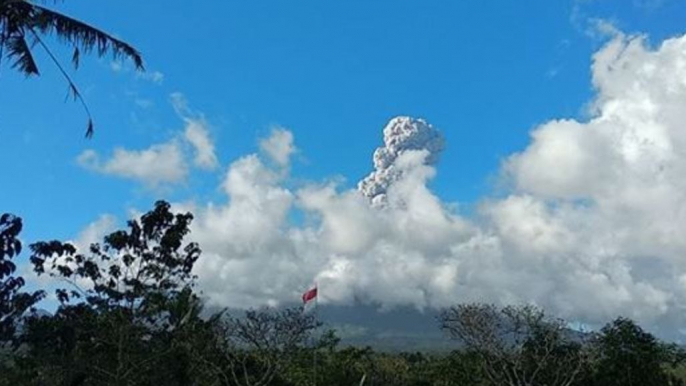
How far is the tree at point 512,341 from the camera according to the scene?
41.1 meters

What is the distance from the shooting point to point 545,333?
41969 millimetres

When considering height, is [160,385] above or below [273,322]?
below

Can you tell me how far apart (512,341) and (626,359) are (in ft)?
22.5

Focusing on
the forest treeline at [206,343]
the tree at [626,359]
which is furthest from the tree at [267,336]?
the tree at [626,359]

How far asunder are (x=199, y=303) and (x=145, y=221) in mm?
5587

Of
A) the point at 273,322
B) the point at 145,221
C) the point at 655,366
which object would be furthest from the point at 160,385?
the point at 655,366

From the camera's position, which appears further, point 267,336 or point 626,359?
point 626,359

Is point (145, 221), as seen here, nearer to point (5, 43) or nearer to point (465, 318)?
point (5, 43)

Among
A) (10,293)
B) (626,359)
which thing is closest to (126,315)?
(10,293)

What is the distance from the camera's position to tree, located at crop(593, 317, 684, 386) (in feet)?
141

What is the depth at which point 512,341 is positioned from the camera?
4166cm

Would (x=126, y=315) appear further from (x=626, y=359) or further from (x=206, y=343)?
(x=626, y=359)

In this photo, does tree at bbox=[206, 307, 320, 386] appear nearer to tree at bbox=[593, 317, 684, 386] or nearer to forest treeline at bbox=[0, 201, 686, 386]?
forest treeline at bbox=[0, 201, 686, 386]

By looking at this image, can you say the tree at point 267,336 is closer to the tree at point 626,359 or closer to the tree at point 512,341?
the tree at point 512,341
